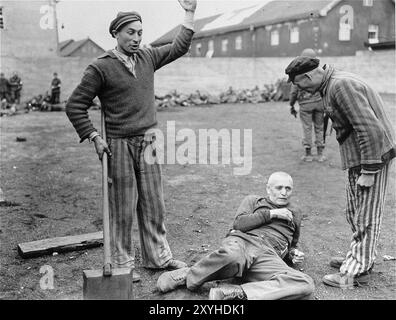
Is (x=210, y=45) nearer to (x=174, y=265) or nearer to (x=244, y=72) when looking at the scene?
(x=244, y=72)

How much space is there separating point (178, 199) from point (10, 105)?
49.2 feet

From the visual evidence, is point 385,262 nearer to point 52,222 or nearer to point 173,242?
point 173,242

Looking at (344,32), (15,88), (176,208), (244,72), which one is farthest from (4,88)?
(344,32)

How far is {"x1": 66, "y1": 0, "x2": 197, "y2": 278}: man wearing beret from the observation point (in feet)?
12.5

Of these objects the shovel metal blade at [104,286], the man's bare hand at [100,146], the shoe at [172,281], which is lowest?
the shoe at [172,281]

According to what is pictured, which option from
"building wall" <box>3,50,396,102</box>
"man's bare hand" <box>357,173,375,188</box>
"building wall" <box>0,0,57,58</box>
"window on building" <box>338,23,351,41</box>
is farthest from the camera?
"window on building" <box>338,23,351,41</box>

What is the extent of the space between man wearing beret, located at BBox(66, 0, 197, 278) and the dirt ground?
0.41 meters

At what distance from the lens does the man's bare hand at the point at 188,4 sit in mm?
4055

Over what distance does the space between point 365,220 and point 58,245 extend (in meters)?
2.89

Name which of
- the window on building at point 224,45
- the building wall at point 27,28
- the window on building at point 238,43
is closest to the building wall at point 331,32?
the window on building at point 238,43

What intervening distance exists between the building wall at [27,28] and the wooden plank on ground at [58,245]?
24.1 meters

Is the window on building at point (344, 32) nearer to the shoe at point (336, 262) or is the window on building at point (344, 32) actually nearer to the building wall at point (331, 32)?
the building wall at point (331, 32)

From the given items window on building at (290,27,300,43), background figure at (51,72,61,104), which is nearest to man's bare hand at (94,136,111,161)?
background figure at (51,72,61,104)

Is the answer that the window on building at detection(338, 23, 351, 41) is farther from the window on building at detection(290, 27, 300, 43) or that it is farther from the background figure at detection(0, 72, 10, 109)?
the background figure at detection(0, 72, 10, 109)
